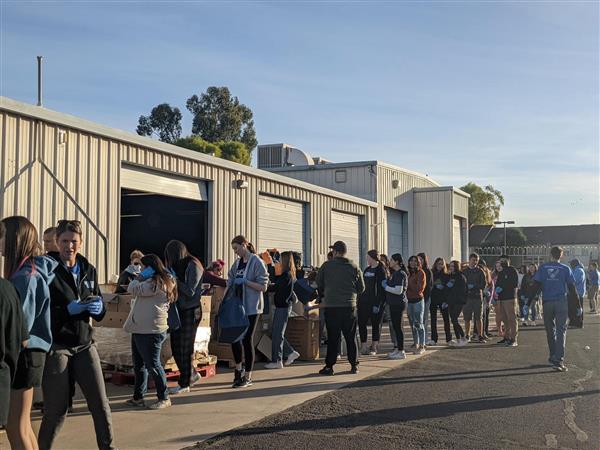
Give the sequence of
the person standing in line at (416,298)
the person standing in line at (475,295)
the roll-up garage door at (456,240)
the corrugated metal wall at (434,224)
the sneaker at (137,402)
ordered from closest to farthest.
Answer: the sneaker at (137,402) → the person standing in line at (416,298) → the person standing in line at (475,295) → the corrugated metal wall at (434,224) → the roll-up garage door at (456,240)

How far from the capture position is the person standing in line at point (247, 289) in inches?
322

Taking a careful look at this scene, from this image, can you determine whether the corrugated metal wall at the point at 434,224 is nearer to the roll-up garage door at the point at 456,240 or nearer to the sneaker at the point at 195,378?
the roll-up garage door at the point at 456,240

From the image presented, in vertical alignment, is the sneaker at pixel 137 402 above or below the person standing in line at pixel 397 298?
Result: below

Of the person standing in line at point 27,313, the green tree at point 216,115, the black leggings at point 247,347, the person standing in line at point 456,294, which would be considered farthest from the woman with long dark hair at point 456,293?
the green tree at point 216,115

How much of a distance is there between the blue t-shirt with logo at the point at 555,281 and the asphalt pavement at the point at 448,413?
1185mm

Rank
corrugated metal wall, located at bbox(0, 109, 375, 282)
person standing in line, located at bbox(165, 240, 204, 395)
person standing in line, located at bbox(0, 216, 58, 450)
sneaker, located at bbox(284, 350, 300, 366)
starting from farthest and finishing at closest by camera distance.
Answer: sneaker, located at bbox(284, 350, 300, 366), corrugated metal wall, located at bbox(0, 109, 375, 282), person standing in line, located at bbox(165, 240, 204, 395), person standing in line, located at bbox(0, 216, 58, 450)

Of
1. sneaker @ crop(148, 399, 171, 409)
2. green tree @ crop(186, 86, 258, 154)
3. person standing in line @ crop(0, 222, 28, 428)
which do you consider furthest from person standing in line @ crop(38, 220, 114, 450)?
green tree @ crop(186, 86, 258, 154)

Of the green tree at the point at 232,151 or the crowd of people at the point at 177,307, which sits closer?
the crowd of people at the point at 177,307

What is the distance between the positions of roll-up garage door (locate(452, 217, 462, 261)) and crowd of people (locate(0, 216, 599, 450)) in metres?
12.2

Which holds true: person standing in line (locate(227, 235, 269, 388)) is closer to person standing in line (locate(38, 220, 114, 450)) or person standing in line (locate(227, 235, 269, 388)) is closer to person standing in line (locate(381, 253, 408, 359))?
person standing in line (locate(381, 253, 408, 359))

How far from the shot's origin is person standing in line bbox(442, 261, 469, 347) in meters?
13.0

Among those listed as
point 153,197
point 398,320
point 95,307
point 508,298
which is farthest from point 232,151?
point 95,307

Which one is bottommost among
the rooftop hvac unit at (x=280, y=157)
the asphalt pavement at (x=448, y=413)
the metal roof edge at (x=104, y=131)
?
the asphalt pavement at (x=448, y=413)

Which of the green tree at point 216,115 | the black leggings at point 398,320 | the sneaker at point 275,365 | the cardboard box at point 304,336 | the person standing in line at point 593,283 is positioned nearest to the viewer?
the sneaker at point 275,365
